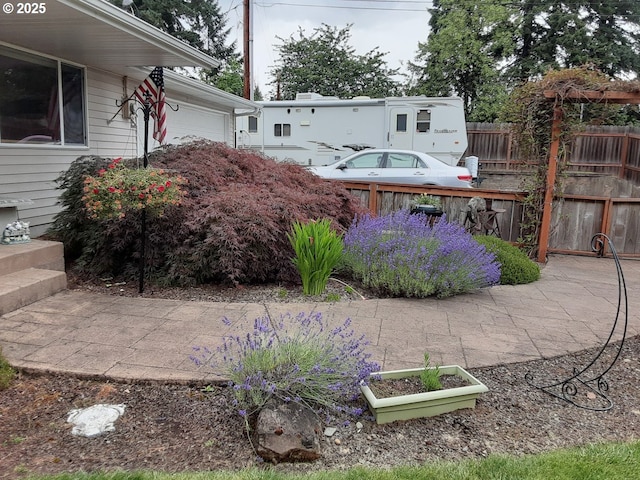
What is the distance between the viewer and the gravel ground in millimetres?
2328

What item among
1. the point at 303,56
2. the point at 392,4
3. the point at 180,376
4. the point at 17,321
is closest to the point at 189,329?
the point at 180,376

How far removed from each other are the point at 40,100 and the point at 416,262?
212 inches

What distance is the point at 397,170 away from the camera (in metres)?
11.6

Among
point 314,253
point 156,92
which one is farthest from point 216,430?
point 156,92

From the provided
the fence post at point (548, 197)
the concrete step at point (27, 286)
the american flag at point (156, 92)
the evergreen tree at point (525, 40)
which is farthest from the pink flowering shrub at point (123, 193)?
the evergreen tree at point (525, 40)

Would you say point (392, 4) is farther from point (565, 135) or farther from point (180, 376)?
point (180, 376)

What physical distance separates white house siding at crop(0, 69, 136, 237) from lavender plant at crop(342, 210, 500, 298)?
3993mm

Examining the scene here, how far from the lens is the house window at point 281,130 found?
16.8 meters

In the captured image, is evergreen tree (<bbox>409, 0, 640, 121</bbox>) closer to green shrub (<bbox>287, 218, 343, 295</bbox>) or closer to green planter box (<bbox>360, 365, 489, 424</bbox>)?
green shrub (<bbox>287, 218, 343, 295</bbox>)

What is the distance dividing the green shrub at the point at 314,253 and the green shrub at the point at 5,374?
2.65 metres

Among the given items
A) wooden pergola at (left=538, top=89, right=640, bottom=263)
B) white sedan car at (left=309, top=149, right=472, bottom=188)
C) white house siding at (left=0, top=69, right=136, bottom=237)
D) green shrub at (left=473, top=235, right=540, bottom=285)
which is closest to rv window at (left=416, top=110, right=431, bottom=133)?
white sedan car at (left=309, top=149, right=472, bottom=188)

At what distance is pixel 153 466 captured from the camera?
227 centimetres

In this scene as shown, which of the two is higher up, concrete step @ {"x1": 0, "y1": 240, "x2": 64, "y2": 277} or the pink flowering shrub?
the pink flowering shrub
